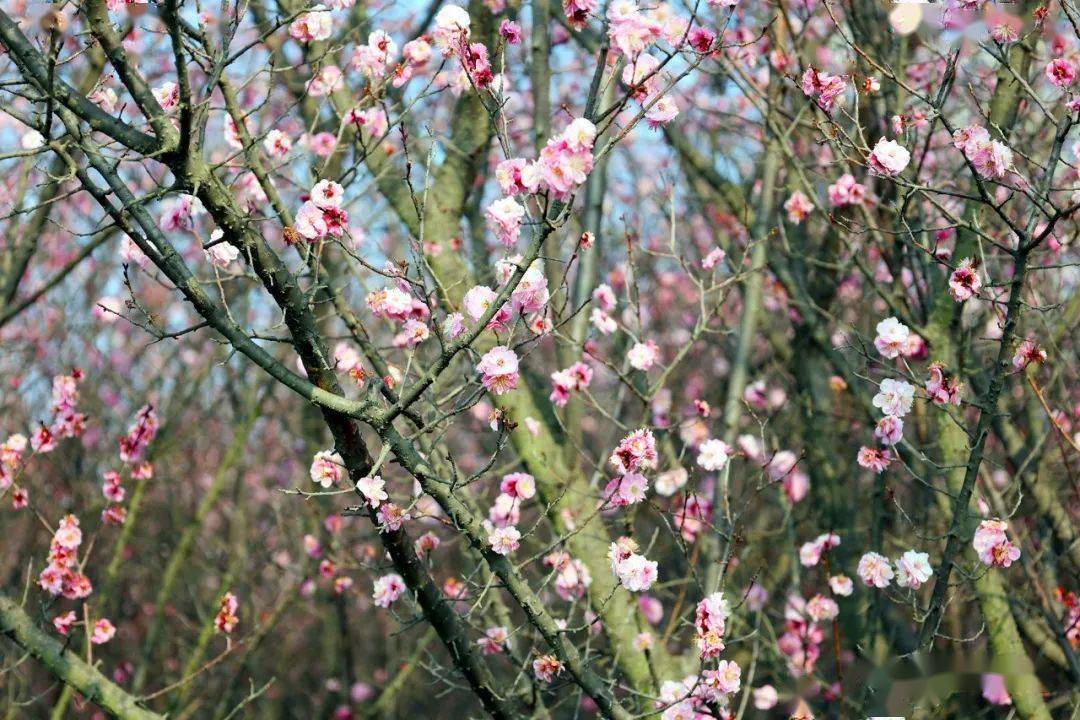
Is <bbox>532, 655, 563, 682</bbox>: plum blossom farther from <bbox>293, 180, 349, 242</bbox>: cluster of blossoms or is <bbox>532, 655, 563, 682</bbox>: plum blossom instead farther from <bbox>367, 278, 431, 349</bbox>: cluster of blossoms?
<bbox>293, 180, 349, 242</bbox>: cluster of blossoms

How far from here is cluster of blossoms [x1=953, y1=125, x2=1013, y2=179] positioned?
3297mm

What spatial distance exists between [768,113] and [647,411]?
1.60 m

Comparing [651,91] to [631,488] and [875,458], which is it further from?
[875,458]

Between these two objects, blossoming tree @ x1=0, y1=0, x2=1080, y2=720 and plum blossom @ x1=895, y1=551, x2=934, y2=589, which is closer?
blossoming tree @ x1=0, y1=0, x2=1080, y2=720

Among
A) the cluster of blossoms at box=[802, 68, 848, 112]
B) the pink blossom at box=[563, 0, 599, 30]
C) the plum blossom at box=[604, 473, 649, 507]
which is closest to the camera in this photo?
the pink blossom at box=[563, 0, 599, 30]

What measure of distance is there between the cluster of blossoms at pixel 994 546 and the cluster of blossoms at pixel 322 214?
233 centimetres

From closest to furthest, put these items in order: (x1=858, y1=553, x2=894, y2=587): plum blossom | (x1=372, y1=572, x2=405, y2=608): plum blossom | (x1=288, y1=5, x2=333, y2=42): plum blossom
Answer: (x1=858, y1=553, x2=894, y2=587): plum blossom < (x1=372, y1=572, x2=405, y2=608): plum blossom < (x1=288, y1=5, x2=333, y2=42): plum blossom

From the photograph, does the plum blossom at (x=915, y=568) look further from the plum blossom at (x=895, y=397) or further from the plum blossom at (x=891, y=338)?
the plum blossom at (x=891, y=338)

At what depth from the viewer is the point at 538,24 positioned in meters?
5.24

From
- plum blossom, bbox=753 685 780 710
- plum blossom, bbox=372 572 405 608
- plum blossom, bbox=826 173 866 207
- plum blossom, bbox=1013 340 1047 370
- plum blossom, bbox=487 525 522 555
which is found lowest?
plum blossom, bbox=753 685 780 710

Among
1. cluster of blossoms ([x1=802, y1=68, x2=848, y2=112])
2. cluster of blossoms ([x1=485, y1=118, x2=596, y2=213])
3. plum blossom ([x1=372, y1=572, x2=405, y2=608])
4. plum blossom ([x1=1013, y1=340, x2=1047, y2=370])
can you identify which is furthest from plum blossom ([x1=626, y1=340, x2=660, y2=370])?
cluster of blossoms ([x1=485, y1=118, x2=596, y2=213])

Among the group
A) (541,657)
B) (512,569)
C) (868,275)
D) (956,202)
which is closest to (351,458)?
→ (512,569)

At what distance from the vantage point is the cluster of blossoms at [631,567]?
349 cm

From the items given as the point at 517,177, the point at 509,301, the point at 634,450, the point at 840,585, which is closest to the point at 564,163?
the point at 517,177
